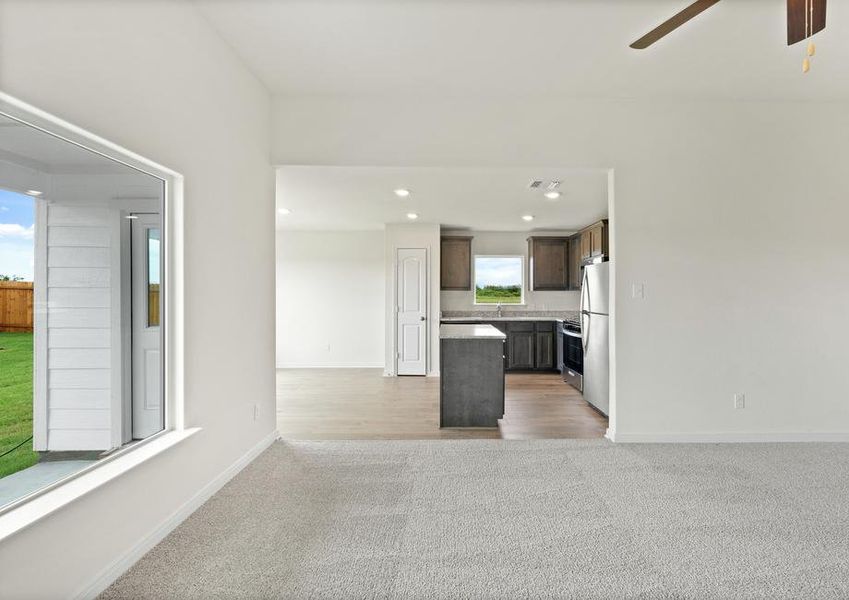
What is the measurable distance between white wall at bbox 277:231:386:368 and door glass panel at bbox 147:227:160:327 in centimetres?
529

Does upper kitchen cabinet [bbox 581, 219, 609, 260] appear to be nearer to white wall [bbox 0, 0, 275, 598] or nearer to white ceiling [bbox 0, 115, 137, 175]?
white wall [bbox 0, 0, 275, 598]

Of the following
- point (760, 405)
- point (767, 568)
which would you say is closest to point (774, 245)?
point (760, 405)

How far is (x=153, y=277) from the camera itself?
215cm

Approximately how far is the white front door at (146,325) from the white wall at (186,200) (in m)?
0.16

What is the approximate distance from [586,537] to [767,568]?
0.72 metres

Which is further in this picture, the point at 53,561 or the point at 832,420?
the point at 832,420

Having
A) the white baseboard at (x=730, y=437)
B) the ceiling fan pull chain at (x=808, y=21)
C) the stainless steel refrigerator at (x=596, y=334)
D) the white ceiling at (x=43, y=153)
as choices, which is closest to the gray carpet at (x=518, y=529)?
the white baseboard at (x=730, y=437)

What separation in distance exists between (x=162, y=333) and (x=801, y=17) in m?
3.14

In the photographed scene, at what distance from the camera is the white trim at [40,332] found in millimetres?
1558

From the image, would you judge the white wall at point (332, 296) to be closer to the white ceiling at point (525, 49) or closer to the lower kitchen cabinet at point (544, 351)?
the lower kitchen cabinet at point (544, 351)

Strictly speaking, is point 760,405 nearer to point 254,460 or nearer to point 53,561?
point 254,460

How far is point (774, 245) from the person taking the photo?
3.43 metres

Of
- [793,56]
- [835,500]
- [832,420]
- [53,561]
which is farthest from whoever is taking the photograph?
[832,420]

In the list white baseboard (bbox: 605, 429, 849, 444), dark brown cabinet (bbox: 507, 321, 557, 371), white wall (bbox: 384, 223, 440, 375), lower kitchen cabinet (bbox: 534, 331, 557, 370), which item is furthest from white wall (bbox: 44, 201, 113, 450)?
lower kitchen cabinet (bbox: 534, 331, 557, 370)
